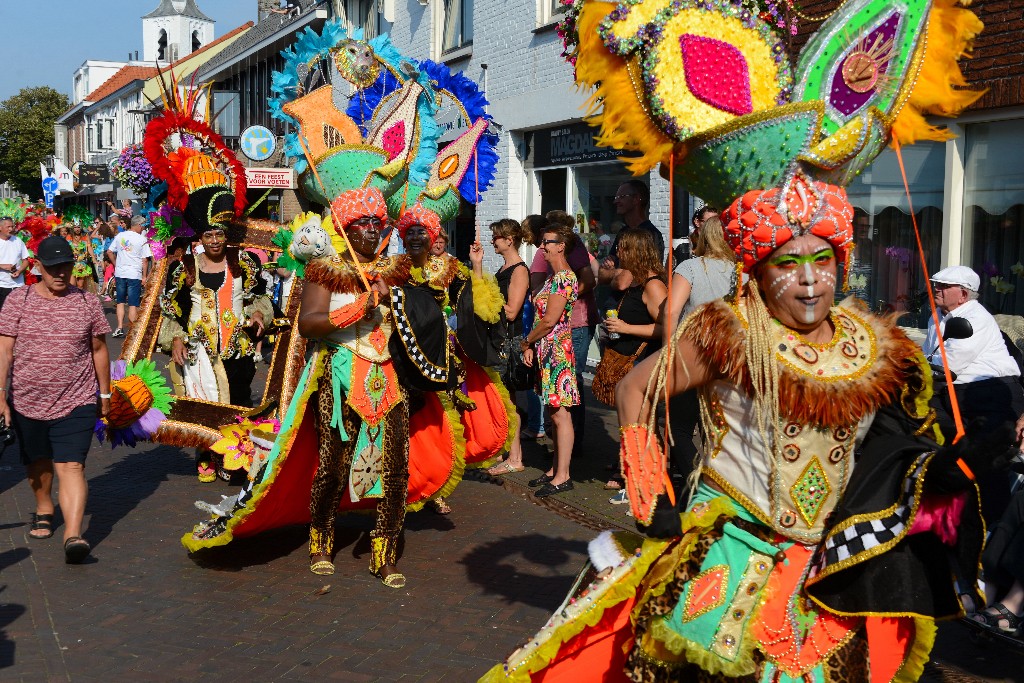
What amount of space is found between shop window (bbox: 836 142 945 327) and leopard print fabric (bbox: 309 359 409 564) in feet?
14.8

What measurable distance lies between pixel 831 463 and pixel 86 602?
398 centimetres

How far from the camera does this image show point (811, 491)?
10.5 feet

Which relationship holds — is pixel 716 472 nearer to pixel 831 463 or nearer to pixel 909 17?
pixel 831 463

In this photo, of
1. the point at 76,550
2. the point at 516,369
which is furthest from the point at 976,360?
the point at 76,550

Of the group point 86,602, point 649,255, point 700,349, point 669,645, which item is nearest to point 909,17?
point 700,349

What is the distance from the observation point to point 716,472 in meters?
3.31

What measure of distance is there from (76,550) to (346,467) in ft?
5.43

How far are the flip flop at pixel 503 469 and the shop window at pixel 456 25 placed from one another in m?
9.56

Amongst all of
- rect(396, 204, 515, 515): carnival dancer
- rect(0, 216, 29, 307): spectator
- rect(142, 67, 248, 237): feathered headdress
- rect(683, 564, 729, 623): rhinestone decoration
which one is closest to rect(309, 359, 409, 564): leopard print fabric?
rect(396, 204, 515, 515): carnival dancer

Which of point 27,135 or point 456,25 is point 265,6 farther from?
point 27,135

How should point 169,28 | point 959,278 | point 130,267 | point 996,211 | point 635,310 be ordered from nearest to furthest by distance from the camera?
1. point 959,278
2. point 635,310
3. point 996,211
4. point 130,267
5. point 169,28

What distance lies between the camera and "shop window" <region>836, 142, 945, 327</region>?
900 centimetres

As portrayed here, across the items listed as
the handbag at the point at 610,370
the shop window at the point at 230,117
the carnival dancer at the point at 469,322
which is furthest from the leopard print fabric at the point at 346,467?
the shop window at the point at 230,117

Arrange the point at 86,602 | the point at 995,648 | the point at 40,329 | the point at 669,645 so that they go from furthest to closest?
1. the point at 40,329
2. the point at 86,602
3. the point at 995,648
4. the point at 669,645
